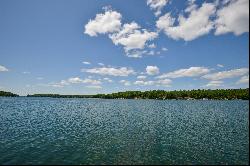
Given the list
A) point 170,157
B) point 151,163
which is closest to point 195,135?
point 170,157

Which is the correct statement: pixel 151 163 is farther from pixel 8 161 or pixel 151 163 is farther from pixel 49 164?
pixel 8 161

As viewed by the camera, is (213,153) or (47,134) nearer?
(213,153)

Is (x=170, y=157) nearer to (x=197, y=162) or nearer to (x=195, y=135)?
(x=197, y=162)

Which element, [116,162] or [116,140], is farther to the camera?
[116,140]

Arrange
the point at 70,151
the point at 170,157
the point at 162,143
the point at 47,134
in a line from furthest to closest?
the point at 47,134 < the point at 162,143 < the point at 70,151 < the point at 170,157

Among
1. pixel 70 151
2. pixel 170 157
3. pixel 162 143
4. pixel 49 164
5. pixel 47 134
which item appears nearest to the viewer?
pixel 49 164

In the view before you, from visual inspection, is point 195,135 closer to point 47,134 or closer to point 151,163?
point 151,163

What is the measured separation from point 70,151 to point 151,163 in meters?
11.9

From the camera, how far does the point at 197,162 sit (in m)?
29.5

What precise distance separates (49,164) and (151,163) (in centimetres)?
1184

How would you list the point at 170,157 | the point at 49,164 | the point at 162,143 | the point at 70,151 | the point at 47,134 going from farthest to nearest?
the point at 47,134, the point at 162,143, the point at 70,151, the point at 170,157, the point at 49,164

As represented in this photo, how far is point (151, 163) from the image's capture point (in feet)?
94.9

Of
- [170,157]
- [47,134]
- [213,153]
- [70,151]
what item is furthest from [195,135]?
[47,134]

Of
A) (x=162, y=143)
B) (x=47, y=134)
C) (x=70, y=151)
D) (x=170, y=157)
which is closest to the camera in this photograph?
(x=170, y=157)
